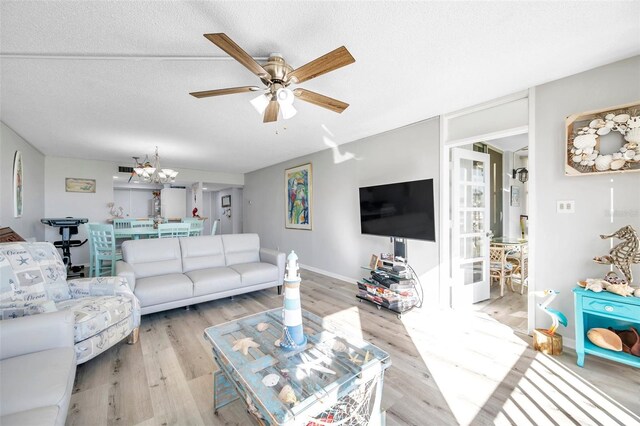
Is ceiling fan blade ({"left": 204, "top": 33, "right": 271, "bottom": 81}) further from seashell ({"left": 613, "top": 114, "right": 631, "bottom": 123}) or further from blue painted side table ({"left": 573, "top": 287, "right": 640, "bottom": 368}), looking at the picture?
blue painted side table ({"left": 573, "top": 287, "right": 640, "bottom": 368})

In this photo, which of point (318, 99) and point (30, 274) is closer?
point (30, 274)

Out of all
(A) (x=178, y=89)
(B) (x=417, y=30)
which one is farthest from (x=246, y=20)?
(A) (x=178, y=89)

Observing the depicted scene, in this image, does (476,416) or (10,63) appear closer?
(476,416)

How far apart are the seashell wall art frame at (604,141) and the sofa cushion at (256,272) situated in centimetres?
342

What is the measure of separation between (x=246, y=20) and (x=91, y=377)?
2.72 metres

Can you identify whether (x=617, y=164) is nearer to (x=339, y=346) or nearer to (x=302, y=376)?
(x=339, y=346)

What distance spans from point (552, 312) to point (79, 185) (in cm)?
800

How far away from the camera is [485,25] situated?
5.40ft

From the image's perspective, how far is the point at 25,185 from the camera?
13.5 feet

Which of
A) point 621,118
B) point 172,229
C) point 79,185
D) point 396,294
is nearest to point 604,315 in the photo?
point 621,118

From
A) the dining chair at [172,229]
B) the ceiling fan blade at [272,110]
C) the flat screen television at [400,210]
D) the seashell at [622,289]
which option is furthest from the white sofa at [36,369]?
the seashell at [622,289]

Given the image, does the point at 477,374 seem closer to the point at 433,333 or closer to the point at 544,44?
the point at 433,333

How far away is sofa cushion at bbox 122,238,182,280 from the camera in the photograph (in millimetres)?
3197

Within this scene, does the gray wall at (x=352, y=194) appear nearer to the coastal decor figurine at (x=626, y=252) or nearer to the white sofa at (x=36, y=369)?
the coastal decor figurine at (x=626, y=252)
